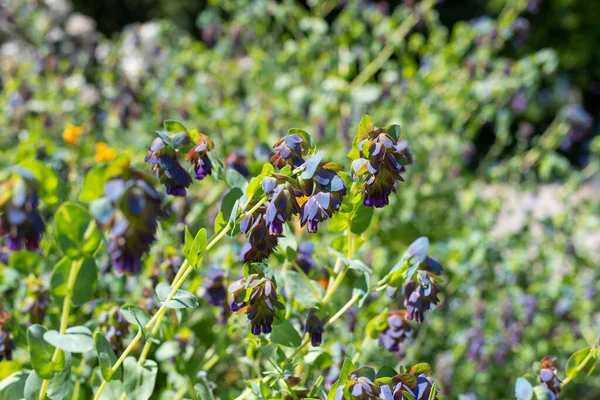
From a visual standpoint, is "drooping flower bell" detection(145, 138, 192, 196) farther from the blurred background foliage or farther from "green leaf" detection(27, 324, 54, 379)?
the blurred background foliage

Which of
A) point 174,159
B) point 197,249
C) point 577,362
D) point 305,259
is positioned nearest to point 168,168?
point 174,159

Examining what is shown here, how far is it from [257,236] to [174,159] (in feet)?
0.70

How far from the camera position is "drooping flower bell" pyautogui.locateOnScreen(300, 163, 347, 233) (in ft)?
3.14

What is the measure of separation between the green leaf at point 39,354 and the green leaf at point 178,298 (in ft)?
0.71

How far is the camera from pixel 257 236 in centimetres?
99

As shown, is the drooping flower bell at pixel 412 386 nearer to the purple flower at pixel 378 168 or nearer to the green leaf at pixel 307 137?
the purple flower at pixel 378 168

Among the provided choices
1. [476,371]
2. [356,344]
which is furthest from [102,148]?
[476,371]

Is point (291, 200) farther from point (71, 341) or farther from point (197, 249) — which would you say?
point (71, 341)

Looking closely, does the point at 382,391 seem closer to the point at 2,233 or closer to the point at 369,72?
the point at 2,233

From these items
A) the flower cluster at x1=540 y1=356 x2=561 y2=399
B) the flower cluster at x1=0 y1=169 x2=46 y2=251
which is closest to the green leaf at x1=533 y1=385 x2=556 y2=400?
the flower cluster at x1=540 y1=356 x2=561 y2=399

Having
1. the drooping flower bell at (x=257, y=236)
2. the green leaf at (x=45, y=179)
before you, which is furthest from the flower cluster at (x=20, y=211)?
the drooping flower bell at (x=257, y=236)

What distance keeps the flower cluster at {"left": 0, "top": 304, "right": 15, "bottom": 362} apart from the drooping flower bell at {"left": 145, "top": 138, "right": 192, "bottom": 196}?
44cm

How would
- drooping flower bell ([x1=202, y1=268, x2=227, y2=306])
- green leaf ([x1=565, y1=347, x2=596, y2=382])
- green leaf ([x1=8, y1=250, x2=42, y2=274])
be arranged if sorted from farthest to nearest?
green leaf ([x1=8, y1=250, x2=42, y2=274]) → drooping flower bell ([x1=202, y1=268, x2=227, y2=306]) → green leaf ([x1=565, y1=347, x2=596, y2=382])

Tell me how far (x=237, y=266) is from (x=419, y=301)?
143cm
